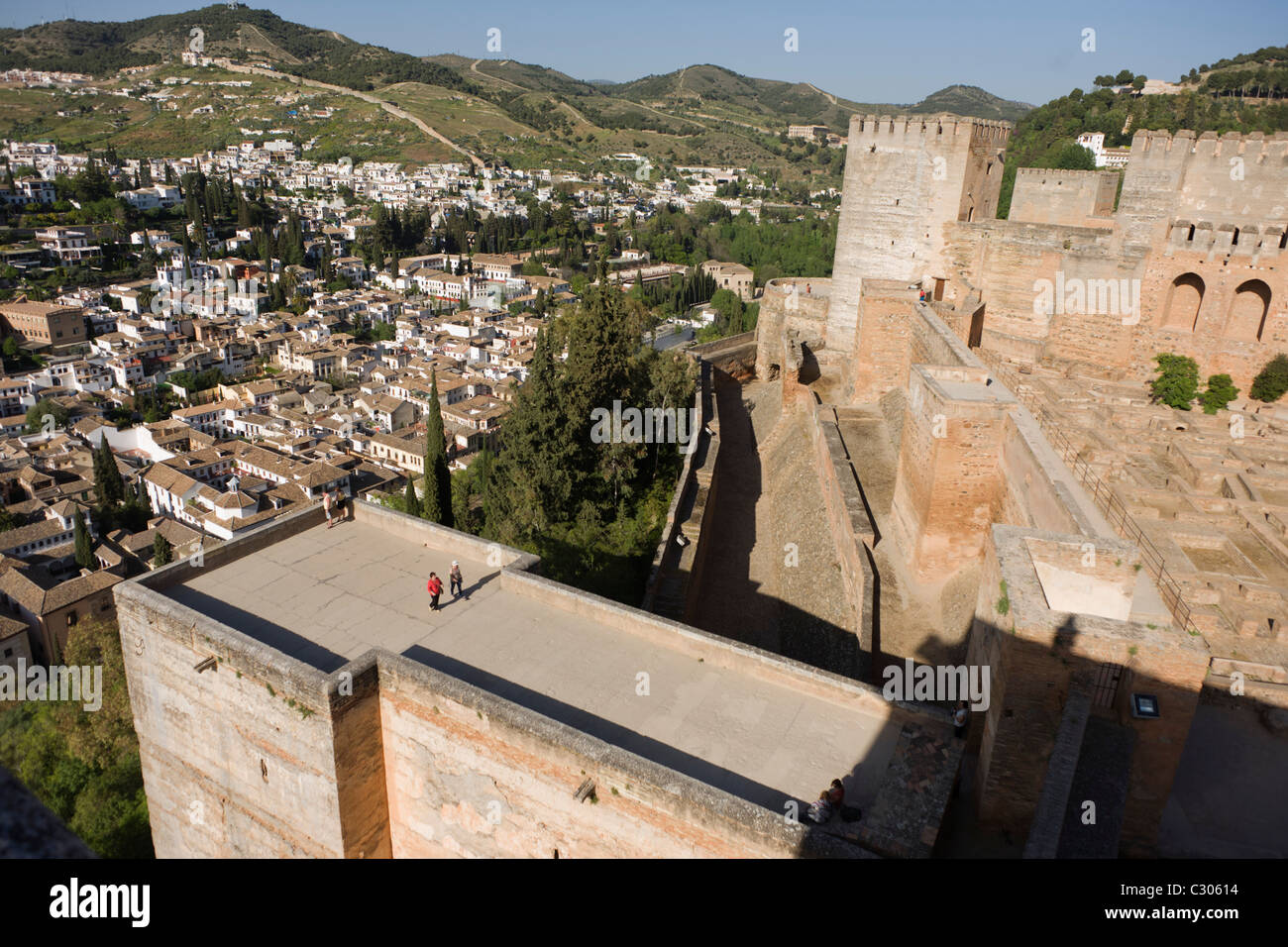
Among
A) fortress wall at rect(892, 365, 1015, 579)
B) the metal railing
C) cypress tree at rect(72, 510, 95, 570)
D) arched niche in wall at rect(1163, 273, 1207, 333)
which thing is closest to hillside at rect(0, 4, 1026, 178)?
cypress tree at rect(72, 510, 95, 570)

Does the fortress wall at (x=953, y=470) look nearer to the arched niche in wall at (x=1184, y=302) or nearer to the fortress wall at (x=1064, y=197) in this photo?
the arched niche in wall at (x=1184, y=302)

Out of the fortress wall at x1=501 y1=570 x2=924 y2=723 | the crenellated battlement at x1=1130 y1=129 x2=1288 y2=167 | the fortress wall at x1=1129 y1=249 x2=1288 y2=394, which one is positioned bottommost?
the fortress wall at x1=501 y1=570 x2=924 y2=723

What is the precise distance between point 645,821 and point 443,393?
54.8m

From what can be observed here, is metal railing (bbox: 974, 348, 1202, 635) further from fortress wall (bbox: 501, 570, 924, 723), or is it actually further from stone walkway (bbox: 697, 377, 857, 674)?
stone walkway (bbox: 697, 377, 857, 674)

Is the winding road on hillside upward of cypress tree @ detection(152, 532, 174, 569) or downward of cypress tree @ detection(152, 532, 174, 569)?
upward

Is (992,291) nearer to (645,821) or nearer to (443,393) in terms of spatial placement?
(645,821)

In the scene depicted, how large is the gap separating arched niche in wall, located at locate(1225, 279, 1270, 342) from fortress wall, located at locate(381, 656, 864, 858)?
15.6m

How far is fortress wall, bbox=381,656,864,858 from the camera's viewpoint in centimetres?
546

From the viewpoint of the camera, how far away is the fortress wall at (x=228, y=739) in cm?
709

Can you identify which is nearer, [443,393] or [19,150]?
[443,393]

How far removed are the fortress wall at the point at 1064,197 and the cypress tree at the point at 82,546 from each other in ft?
131

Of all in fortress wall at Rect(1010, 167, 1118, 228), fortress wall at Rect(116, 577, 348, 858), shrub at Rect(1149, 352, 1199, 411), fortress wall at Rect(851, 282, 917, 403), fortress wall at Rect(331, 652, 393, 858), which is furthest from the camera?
fortress wall at Rect(1010, 167, 1118, 228)

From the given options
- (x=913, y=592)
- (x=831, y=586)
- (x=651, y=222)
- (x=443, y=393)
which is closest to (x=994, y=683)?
(x=913, y=592)

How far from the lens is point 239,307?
3103 inches
